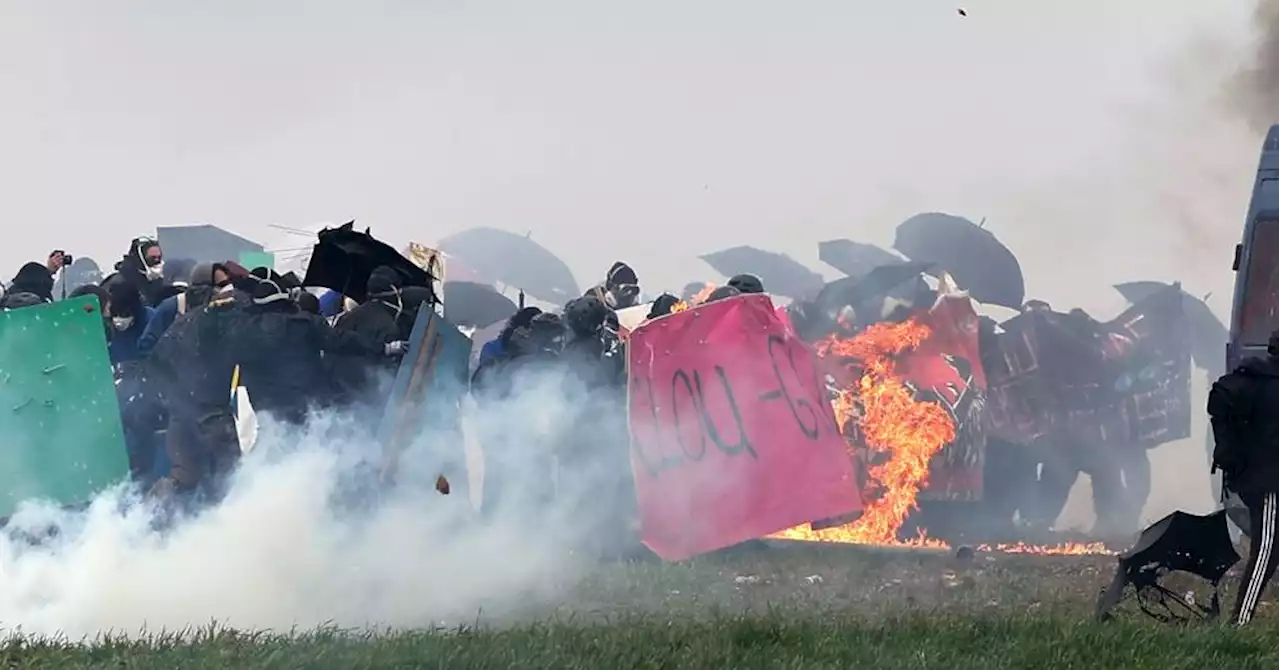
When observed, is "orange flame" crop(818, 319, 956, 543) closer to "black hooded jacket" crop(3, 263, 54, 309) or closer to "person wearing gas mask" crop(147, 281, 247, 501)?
"person wearing gas mask" crop(147, 281, 247, 501)

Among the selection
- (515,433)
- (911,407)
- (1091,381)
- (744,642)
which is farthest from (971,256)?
(744,642)

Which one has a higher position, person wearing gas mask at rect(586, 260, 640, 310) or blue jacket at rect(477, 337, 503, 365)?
person wearing gas mask at rect(586, 260, 640, 310)

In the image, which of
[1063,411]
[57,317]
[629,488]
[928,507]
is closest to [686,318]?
[629,488]

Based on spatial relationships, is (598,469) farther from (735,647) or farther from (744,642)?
(735,647)

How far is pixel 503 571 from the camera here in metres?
8.54

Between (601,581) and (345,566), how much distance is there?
56.7 inches

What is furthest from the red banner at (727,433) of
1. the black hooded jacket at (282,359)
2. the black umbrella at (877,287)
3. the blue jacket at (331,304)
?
the black umbrella at (877,287)

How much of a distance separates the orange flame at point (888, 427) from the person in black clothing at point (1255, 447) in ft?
11.0

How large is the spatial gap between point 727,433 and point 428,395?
4.89ft

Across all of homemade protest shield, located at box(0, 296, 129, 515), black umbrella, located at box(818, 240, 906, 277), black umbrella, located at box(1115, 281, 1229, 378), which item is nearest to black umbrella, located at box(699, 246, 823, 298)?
black umbrella, located at box(818, 240, 906, 277)

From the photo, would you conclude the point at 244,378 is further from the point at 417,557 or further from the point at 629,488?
the point at 629,488

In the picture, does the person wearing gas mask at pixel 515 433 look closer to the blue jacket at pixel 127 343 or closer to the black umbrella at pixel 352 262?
the black umbrella at pixel 352 262

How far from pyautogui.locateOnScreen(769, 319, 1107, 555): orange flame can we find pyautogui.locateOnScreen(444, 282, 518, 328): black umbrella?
3303 millimetres

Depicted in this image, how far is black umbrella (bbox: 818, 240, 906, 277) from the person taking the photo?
14.2 metres
